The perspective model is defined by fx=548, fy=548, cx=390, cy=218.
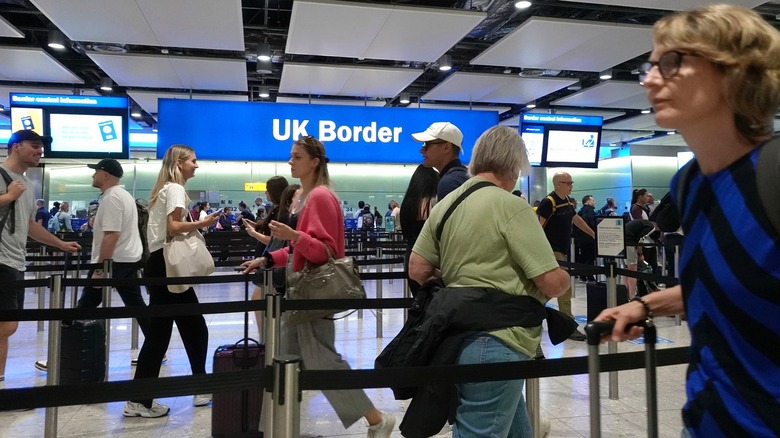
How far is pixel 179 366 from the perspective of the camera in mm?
4859

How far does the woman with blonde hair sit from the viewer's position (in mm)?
3617

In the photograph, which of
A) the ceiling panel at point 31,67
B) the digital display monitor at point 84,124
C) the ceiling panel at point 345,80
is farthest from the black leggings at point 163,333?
the ceiling panel at point 31,67

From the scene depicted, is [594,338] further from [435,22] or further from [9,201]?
[435,22]

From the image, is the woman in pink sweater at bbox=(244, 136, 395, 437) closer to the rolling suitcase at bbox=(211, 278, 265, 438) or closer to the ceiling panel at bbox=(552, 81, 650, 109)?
the rolling suitcase at bbox=(211, 278, 265, 438)

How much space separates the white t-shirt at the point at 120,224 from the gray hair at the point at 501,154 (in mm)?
3271

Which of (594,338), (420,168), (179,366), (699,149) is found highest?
(420,168)

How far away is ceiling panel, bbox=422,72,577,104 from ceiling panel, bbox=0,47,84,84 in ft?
25.3

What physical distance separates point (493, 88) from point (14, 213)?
10.5m

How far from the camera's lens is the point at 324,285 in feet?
9.57

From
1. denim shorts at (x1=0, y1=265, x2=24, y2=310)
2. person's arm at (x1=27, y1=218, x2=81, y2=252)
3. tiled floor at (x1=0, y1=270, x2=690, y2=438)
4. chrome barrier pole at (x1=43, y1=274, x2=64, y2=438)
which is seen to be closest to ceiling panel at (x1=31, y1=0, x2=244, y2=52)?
person's arm at (x1=27, y1=218, x2=81, y2=252)

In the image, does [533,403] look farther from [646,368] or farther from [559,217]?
[559,217]

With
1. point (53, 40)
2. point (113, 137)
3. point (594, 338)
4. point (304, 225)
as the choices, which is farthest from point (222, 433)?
point (53, 40)

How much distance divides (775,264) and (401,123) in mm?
7180

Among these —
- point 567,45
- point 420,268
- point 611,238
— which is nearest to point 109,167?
point 420,268
